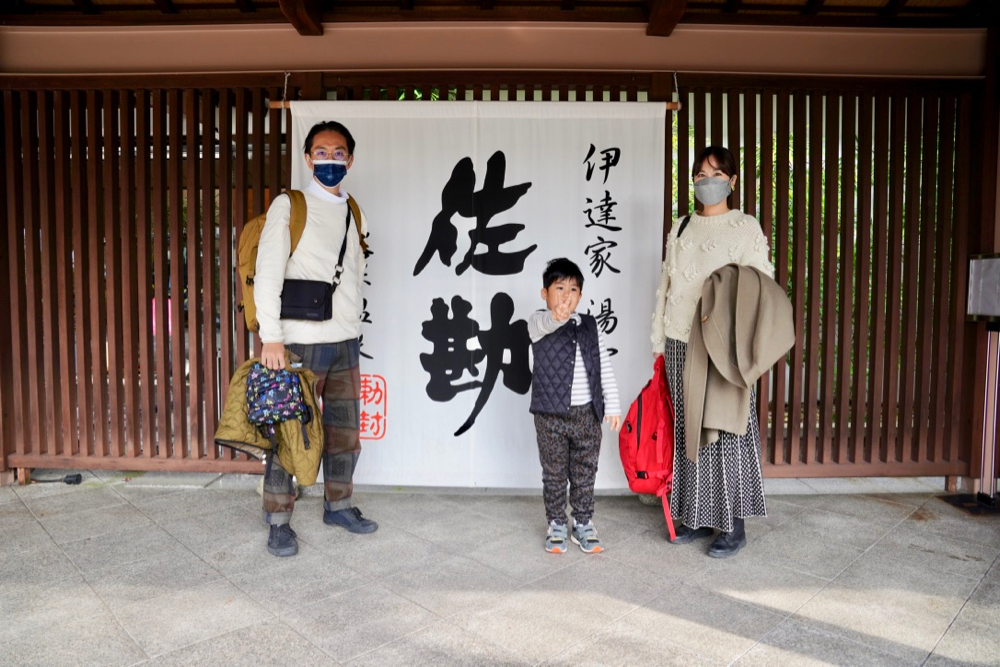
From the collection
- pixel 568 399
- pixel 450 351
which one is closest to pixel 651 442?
pixel 568 399

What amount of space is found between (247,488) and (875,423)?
4.47m

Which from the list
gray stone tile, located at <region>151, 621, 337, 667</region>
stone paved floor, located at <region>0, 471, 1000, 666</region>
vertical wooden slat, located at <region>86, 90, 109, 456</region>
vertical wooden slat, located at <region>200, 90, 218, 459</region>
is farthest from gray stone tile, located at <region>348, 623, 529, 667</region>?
vertical wooden slat, located at <region>86, 90, 109, 456</region>

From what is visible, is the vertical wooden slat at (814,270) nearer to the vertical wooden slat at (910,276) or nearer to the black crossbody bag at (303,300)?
the vertical wooden slat at (910,276)

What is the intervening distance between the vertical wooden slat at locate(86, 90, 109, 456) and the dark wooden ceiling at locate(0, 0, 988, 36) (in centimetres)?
85

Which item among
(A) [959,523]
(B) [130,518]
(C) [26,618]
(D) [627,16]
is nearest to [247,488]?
(B) [130,518]

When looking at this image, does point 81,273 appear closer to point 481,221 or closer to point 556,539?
point 481,221

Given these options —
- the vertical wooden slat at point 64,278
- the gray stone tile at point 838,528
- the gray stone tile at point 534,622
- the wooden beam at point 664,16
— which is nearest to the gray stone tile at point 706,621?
the gray stone tile at point 534,622

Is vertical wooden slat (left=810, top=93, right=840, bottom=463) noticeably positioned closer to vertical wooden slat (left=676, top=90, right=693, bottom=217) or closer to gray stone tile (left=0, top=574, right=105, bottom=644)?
vertical wooden slat (left=676, top=90, right=693, bottom=217)

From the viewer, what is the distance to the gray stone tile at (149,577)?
311 cm

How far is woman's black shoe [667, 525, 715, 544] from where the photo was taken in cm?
377

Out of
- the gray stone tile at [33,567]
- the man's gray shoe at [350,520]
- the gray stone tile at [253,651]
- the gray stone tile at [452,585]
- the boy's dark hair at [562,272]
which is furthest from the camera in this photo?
the man's gray shoe at [350,520]

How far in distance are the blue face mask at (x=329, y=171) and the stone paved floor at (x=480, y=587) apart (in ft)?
6.63

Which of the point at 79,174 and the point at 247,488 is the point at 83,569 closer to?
the point at 247,488

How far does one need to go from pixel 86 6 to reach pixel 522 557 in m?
4.69
